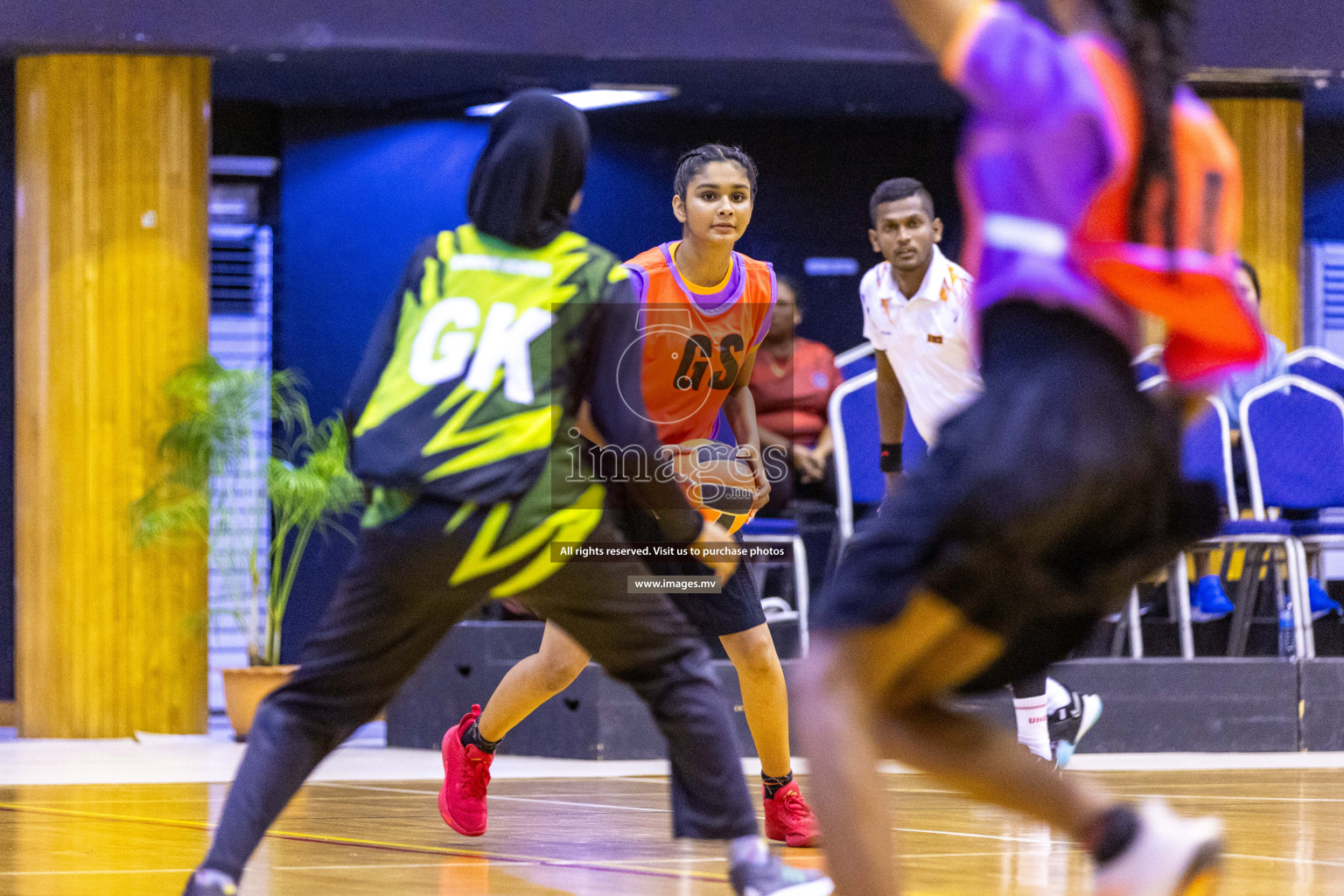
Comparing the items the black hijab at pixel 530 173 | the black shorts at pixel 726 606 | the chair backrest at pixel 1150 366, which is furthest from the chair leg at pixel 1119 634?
the black hijab at pixel 530 173

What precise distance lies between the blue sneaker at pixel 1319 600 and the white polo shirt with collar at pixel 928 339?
3.12 metres

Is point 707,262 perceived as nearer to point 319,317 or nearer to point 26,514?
point 26,514

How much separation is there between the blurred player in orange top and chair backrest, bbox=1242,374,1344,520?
3462 millimetres

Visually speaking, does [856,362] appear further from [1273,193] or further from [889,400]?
[889,400]

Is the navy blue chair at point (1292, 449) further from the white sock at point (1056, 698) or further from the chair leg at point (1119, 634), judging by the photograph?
the white sock at point (1056, 698)

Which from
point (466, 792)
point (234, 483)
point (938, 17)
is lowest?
point (466, 792)

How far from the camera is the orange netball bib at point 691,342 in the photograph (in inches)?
169

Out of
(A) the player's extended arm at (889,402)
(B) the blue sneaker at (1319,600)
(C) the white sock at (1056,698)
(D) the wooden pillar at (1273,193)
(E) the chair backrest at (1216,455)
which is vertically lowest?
(C) the white sock at (1056,698)

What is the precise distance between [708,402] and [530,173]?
1557 millimetres

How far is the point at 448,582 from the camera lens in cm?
267

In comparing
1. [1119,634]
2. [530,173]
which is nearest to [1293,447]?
[1119,634]

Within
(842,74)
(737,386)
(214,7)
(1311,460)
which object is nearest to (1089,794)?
(737,386)

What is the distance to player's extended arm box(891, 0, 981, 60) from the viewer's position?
Result: 6.59 feet

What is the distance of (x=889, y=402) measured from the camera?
17.8ft
